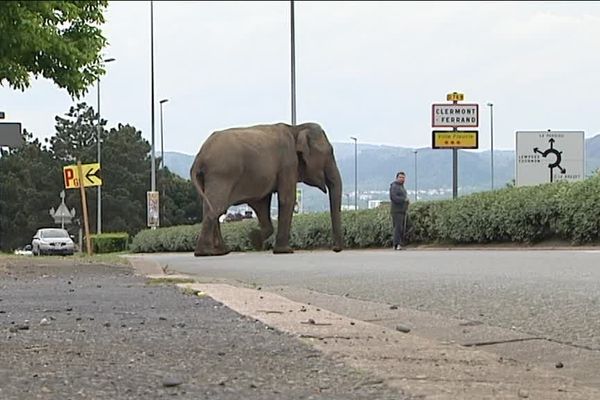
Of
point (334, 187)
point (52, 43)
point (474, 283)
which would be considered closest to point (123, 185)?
point (334, 187)

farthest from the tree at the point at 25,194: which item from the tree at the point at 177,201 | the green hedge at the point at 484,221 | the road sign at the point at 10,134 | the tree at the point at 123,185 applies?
the road sign at the point at 10,134

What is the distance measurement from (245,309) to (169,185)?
250 feet

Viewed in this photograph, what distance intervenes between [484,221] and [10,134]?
404 inches

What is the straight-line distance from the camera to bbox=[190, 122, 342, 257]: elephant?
23375mm

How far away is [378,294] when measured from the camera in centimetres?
1152

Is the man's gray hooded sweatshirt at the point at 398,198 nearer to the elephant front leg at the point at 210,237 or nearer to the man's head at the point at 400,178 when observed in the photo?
the man's head at the point at 400,178

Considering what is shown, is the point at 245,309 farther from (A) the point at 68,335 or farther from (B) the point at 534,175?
(B) the point at 534,175

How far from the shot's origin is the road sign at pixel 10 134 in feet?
59.6

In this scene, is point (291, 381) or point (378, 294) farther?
point (378, 294)

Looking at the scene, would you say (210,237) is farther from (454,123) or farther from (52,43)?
(52,43)

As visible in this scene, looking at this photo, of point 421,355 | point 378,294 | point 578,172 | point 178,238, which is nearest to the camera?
point 421,355

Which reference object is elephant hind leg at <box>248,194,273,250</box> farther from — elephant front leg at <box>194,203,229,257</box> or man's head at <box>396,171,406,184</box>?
man's head at <box>396,171,406,184</box>

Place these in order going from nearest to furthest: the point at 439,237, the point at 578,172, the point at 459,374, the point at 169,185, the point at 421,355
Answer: the point at 459,374
the point at 421,355
the point at 439,237
the point at 578,172
the point at 169,185

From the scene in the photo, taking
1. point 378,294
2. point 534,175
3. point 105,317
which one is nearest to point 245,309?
point 105,317
